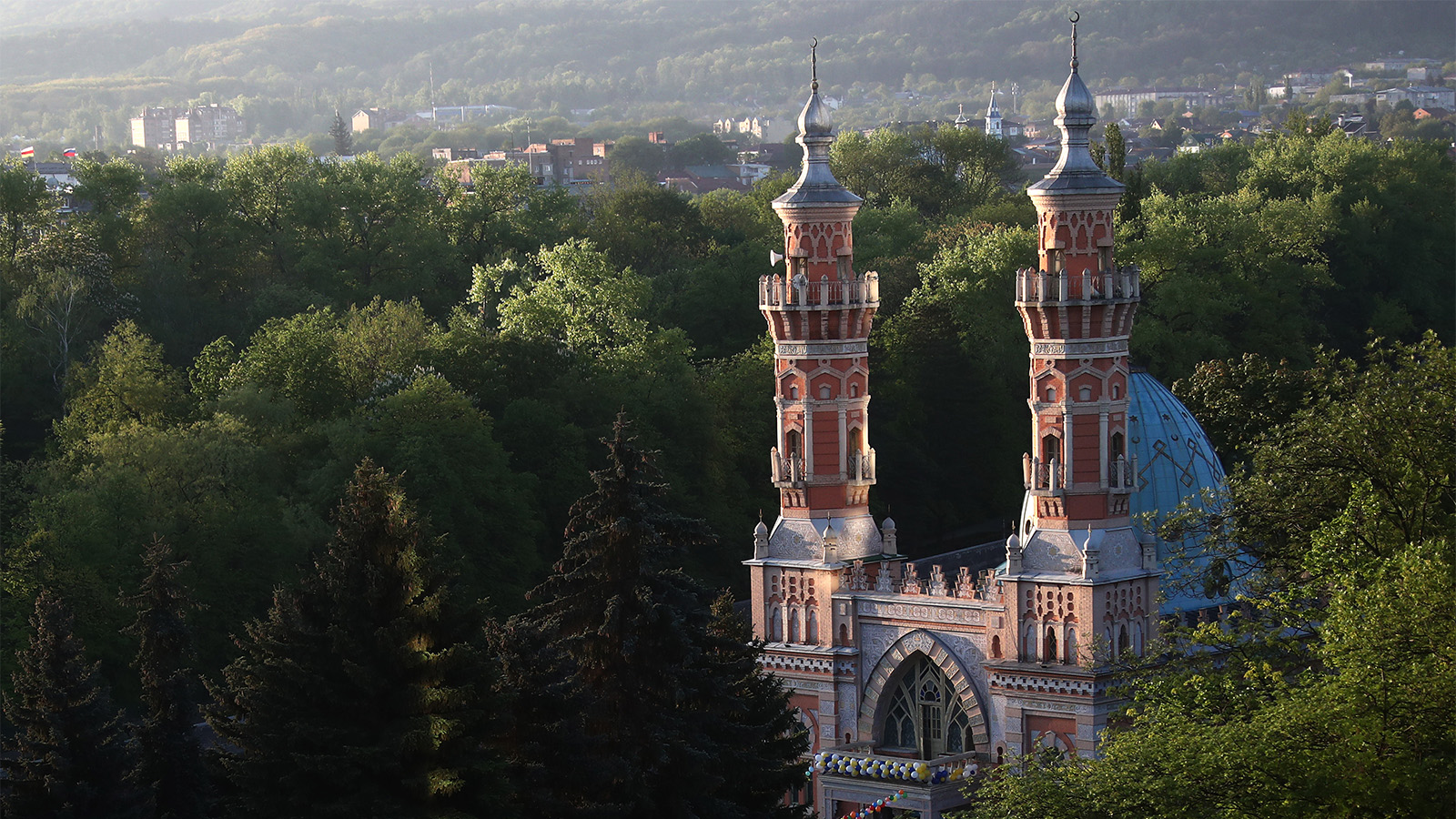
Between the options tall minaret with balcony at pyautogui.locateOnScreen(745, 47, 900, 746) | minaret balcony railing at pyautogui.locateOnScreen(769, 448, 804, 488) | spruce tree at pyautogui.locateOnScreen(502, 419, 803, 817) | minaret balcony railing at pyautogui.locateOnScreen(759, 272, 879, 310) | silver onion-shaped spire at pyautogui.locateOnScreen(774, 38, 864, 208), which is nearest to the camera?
spruce tree at pyautogui.locateOnScreen(502, 419, 803, 817)

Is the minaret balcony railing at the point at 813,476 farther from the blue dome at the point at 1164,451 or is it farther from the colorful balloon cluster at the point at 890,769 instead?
the blue dome at the point at 1164,451

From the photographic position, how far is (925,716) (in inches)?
1932

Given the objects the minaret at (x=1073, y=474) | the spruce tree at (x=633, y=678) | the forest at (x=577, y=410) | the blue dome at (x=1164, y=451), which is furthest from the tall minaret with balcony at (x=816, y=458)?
the blue dome at (x=1164, y=451)

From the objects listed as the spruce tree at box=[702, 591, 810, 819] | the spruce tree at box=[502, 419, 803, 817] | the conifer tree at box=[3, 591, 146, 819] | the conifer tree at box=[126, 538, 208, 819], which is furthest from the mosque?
the conifer tree at box=[3, 591, 146, 819]

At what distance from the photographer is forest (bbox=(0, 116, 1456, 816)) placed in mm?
37406

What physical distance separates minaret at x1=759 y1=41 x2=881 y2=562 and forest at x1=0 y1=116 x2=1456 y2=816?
2548 mm

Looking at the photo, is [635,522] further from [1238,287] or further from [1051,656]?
[1238,287]

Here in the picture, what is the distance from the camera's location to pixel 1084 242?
47094mm

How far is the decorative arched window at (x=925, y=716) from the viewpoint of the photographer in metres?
48.7

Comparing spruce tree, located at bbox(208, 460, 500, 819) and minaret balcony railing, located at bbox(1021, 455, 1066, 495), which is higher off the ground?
minaret balcony railing, located at bbox(1021, 455, 1066, 495)

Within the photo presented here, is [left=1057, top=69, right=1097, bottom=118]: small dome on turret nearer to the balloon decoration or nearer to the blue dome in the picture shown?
the blue dome

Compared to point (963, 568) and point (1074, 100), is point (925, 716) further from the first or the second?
point (1074, 100)

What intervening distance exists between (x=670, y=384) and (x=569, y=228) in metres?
32.5

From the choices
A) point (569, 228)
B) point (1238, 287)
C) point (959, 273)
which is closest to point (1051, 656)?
point (959, 273)
